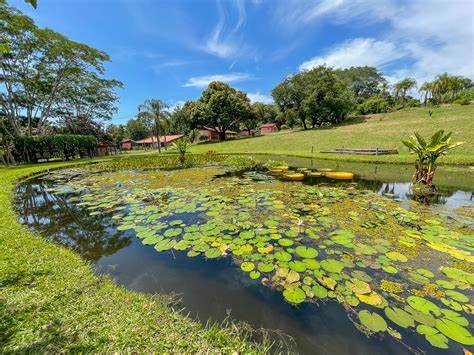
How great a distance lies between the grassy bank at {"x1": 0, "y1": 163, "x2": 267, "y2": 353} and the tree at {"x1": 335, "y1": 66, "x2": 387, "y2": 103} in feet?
245

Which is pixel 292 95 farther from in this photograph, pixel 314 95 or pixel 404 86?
pixel 404 86

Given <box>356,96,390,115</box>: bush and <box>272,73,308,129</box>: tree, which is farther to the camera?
<box>356,96,390,115</box>: bush

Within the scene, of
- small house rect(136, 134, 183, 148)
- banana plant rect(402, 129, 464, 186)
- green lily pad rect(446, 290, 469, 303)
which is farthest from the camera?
small house rect(136, 134, 183, 148)

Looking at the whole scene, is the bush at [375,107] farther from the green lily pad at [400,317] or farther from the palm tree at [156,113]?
the green lily pad at [400,317]

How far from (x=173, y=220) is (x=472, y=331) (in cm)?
505

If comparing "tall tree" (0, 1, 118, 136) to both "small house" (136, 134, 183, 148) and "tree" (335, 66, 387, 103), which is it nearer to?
"small house" (136, 134, 183, 148)

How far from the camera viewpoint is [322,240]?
3.86 metres

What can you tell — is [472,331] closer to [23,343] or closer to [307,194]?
[23,343]

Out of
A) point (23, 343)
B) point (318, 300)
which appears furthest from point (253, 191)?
point (23, 343)

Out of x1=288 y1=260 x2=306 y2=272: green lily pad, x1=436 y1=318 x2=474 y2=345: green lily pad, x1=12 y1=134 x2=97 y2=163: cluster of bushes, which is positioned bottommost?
x1=436 y1=318 x2=474 y2=345: green lily pad

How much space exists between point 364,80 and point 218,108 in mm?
52355

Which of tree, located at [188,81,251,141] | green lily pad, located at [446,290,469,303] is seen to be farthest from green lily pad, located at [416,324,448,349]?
tree, located at [188,81,251,141]

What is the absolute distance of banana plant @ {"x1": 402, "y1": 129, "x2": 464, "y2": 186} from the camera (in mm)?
6824

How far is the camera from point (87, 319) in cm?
212
